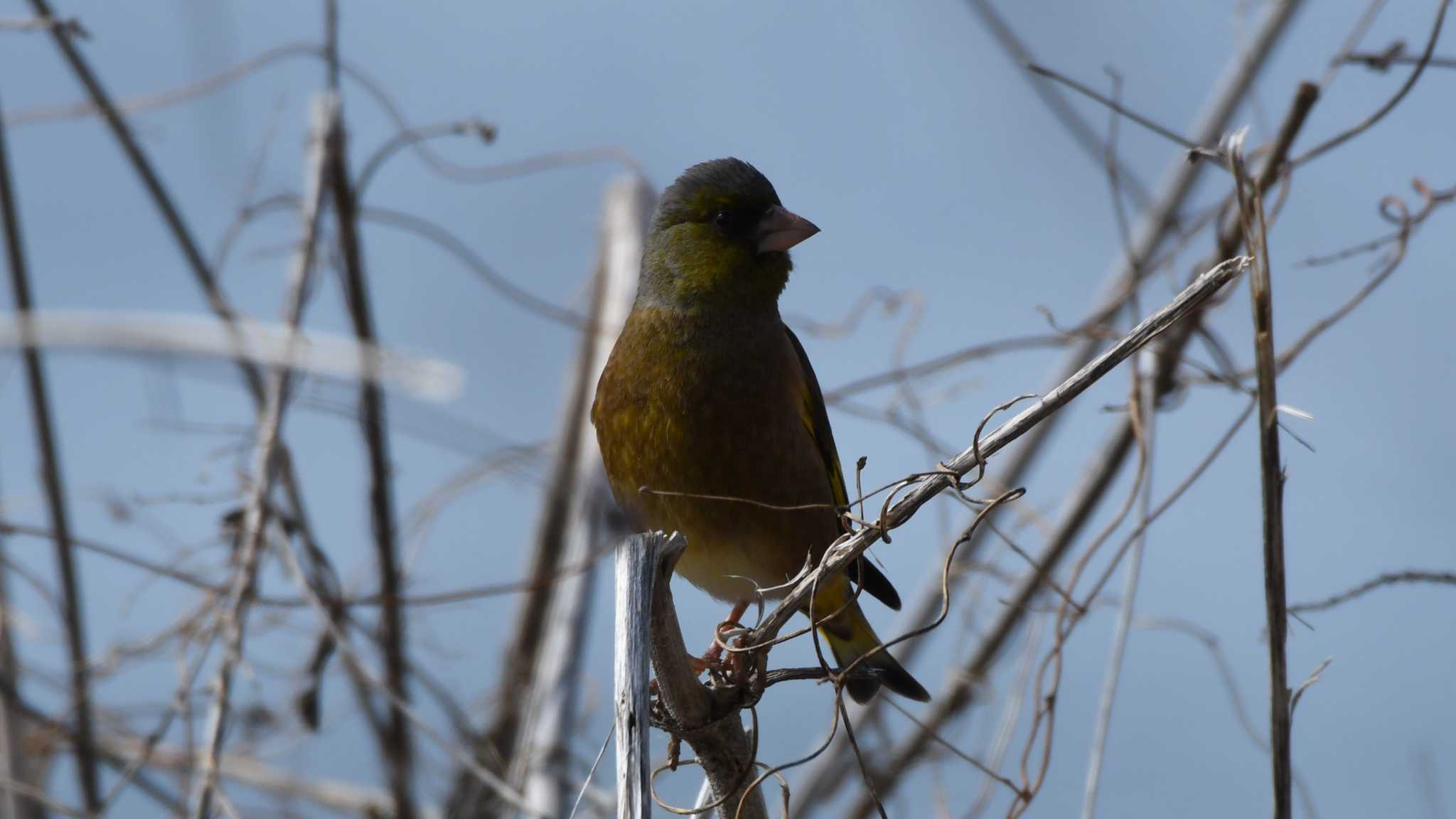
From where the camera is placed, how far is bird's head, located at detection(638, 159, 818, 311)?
3.41 m

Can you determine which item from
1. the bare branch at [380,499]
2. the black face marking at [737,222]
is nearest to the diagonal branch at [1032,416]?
the black face marking at [737,222]

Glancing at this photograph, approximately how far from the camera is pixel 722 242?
137 inches

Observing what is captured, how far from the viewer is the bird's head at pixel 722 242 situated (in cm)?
341

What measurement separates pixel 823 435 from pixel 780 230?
536 mm

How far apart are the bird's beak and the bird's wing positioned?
22cm

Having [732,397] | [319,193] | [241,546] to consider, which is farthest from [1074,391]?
[319,193]

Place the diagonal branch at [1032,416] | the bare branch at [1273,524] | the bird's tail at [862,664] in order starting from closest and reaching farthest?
the diagonal branch at [1032,416] → the bare branch at [1273,524] → the bird's tail at [862,664]

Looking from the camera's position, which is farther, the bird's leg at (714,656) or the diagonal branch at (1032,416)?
the bird's leg at (714,656)

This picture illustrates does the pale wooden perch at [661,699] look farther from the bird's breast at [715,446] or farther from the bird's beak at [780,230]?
the bird's beak at [780,230]

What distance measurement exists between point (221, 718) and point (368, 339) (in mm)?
1615

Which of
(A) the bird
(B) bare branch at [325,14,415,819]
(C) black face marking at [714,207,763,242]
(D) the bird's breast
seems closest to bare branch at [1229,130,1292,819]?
(A) the bird

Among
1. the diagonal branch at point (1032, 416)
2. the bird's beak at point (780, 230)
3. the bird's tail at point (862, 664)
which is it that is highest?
the bird's beak at point (780, 230)

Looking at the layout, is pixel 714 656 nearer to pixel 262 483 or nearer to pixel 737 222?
pixel 737 222

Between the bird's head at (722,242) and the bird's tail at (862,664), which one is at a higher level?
the bird's head at (722,242)
